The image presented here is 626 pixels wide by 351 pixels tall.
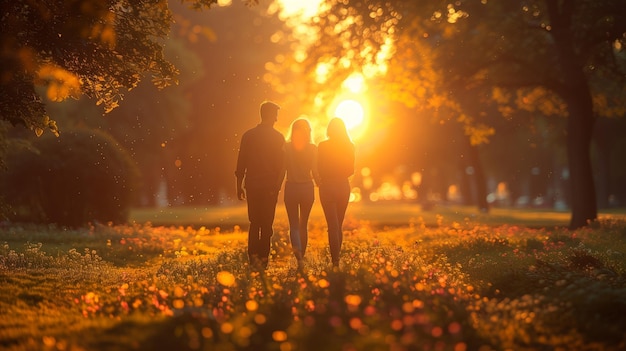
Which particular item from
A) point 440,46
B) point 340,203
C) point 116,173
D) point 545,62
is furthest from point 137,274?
point 545,62

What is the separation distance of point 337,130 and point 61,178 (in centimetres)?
1485

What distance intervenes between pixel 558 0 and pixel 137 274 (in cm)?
1684

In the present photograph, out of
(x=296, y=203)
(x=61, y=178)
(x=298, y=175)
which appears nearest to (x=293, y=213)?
(x=296, y=203)

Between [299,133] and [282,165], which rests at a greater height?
[299,133]

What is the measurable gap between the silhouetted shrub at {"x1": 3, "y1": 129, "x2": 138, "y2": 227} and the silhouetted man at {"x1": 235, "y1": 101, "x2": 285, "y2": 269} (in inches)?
572

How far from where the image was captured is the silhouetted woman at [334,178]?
1220 cm

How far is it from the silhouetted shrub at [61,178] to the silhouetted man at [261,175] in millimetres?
14525

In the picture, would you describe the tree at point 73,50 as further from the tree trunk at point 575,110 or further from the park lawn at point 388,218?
the tree trunk at point 575,110

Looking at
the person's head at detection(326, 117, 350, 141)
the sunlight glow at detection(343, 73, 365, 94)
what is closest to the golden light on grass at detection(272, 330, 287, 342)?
the person's head at detection(326, 117, 350, 141)

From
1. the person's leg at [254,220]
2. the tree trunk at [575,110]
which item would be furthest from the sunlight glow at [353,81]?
the person's leg at [254,220]

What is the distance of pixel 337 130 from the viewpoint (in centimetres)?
1241

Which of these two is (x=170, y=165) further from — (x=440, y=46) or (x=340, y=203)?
(x=340, y=203)

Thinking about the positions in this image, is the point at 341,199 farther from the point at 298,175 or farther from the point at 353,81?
the point at 353,81

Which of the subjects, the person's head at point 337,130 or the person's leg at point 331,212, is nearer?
the person's leg at point 331,212
